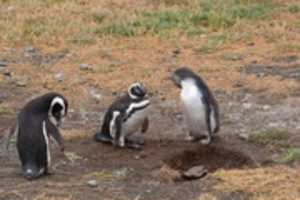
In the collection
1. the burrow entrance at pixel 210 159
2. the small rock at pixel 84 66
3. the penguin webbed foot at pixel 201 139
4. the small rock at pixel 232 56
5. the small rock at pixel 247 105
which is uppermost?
the small rock at pixel 84 66

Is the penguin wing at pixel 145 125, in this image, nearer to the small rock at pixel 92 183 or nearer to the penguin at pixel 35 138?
the penguin at pixel 35 138

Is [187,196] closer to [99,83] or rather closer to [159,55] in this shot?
[99,83]

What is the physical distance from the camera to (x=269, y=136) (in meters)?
8.22

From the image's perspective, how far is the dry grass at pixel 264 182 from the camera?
21.7 ft

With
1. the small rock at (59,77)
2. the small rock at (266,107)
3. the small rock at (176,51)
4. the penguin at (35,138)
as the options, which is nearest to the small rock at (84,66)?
the small rock at (59,77)

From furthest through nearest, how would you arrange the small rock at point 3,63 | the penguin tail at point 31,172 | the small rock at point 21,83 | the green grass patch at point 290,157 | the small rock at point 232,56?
1. the small rock at point 232,56
2. the small rock at point 3,63
3. the small rock at point 21,83
4. the green grass patch at point 290,157
5. the penguin tail at point 31,172

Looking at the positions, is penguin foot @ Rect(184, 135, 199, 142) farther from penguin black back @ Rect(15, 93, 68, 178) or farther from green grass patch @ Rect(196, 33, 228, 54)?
green grass patch @ Rect(196, 33, 228, 54)

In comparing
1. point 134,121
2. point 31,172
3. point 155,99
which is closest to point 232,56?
point 155,99

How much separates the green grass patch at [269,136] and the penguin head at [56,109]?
67.7 inches

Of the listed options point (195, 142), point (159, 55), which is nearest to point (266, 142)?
point (195, 142)

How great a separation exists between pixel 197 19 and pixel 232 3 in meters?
0.96

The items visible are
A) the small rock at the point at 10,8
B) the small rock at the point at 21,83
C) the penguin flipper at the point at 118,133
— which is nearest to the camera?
the penguin flipper at the point at 118,133

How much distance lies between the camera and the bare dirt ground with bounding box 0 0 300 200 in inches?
270

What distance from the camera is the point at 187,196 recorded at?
6613 mm
